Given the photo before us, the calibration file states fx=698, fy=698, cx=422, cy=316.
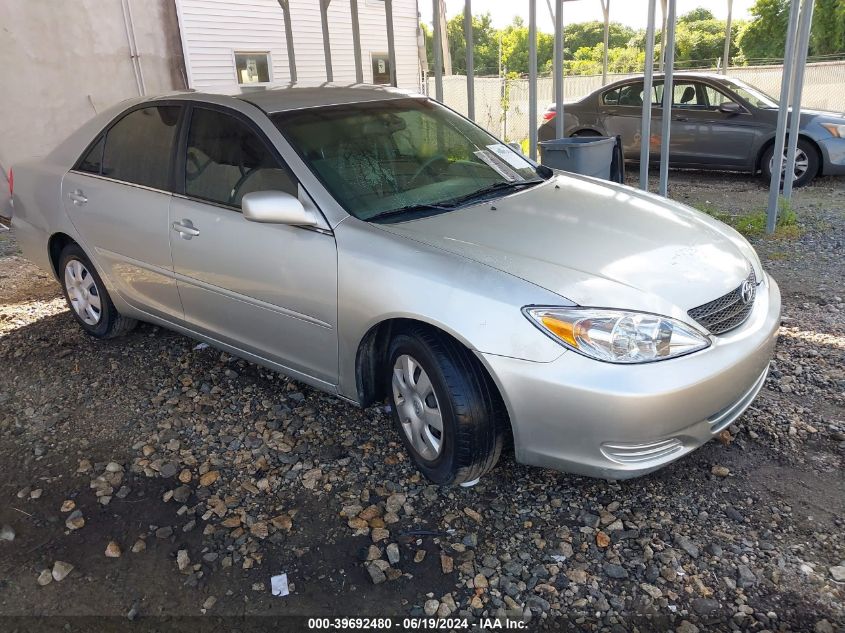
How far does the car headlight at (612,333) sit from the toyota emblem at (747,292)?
56cm

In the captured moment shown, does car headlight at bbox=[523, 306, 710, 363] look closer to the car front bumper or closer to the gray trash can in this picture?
the car front bumper

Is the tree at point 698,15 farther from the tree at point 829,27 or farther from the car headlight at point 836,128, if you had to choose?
the car headlight at point 836,128

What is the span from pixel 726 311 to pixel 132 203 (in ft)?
10.4

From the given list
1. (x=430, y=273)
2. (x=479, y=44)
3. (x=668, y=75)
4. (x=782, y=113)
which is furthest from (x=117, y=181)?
(x=479, y=44)

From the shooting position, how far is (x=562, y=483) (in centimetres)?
300

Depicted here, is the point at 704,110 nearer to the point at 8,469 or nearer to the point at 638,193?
the point at 638,193

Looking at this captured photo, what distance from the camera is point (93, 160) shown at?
435 cm

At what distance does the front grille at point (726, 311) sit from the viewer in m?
2.69

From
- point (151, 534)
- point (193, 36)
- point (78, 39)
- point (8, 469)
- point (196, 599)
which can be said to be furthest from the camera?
point (193, 36)

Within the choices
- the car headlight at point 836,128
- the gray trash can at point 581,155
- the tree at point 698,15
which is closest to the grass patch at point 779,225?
the gray trash can at point 581,155

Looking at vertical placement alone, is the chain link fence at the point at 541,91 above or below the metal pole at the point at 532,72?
below

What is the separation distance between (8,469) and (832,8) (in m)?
38.0

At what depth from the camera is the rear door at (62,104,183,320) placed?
385cm

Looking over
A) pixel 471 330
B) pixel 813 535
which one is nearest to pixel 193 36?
pixel 471 330
